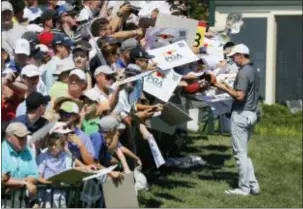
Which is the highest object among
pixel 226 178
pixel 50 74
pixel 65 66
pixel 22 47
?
pixel 22 47

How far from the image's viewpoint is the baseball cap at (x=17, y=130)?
29.0 feet

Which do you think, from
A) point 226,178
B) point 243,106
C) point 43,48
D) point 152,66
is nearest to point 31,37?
point 43,48

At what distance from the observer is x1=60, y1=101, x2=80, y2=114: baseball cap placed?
969 cm

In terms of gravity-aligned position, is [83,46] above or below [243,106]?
above

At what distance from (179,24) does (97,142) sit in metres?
3.20

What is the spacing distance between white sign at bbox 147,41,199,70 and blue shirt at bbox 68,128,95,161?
244cm

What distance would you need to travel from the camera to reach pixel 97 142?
10.1m

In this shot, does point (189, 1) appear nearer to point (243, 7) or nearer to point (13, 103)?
point (243, 7)

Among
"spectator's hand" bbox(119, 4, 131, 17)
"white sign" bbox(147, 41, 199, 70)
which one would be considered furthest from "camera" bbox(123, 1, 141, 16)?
"white sign" bbox(147, 41, 199, 70)

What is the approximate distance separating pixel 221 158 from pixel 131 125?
15.1ft

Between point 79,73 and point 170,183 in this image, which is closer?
point 79,73

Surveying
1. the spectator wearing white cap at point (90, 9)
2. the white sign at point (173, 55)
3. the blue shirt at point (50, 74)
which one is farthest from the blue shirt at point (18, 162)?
the spectator wearing white cap at point (90, 9)

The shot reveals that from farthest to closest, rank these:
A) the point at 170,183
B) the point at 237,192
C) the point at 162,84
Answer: the point at 170,183 → the point at 237,192 → the point at 162,84

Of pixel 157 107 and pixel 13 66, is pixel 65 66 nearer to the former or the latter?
pixel 13 66
